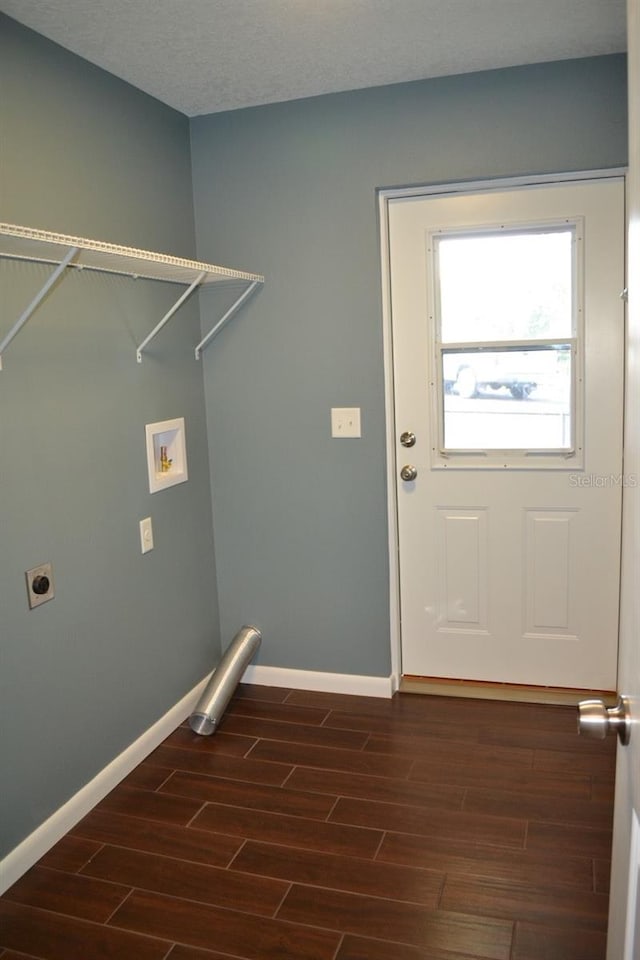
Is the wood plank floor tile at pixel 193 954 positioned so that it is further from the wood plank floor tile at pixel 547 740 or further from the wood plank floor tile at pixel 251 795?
the wood plank floor tile at pixel 547 740

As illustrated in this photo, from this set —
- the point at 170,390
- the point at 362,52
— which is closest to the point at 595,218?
the point at 362,52

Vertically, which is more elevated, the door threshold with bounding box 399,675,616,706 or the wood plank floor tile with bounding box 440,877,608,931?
the door threshold with bounding box 399,675,616,706

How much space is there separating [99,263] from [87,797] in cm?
173

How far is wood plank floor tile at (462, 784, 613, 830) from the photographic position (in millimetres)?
2414

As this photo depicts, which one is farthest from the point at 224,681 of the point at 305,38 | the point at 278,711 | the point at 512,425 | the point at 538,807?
the point at 305,38

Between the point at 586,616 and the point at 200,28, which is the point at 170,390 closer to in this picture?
A: the point at 200,28

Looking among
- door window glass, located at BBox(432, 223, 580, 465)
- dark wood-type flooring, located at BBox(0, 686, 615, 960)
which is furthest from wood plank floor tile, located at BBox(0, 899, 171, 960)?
door window glass, located at BBox(432, 223, 580, 465)

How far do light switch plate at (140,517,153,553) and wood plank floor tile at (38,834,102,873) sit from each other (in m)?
0.99

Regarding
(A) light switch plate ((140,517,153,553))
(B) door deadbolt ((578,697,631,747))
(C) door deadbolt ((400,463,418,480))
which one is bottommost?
(A) light switch plate ((140,517,153,553))

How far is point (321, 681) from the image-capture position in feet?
11.1

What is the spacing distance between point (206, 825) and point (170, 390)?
1.59 meters

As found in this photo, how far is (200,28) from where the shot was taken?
232cm

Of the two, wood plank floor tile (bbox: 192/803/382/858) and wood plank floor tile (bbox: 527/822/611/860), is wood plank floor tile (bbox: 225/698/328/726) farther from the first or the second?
wood plank floor tile (bbox: 527/822/611/860)

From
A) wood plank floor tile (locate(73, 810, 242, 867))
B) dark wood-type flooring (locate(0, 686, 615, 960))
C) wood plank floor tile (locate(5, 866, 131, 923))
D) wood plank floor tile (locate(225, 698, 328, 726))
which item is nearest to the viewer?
dark wood-type flooring (locate(0, 686, 615, 960))
